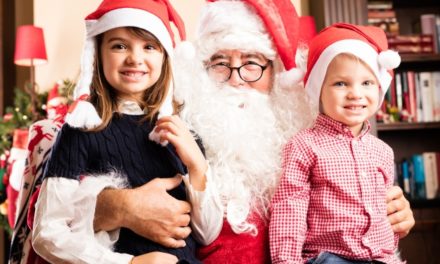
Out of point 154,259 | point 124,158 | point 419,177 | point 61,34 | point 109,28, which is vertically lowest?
point 419,177

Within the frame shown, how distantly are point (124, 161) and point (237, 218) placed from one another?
0.36 metres

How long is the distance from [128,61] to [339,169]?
674 mm

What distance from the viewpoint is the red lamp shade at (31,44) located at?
11.8 feet

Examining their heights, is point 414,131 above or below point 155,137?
below

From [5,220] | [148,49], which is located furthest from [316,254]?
[5,220]

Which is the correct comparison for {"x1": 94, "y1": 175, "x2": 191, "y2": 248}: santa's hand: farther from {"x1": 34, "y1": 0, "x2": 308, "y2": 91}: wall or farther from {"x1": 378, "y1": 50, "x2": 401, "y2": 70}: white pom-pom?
{"x1": 34, "y1": 0, "x2": 308, "y2": 91}: wall

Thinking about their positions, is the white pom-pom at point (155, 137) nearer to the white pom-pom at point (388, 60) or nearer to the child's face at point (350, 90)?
the child's face at point (350, 90)

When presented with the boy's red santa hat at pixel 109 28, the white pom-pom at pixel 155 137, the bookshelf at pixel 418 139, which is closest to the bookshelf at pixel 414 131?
the bookshelf at pixel 418 139

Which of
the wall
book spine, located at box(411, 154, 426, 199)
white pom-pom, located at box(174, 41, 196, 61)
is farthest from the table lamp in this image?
book spine, located at box(411, 154, 426, 199)

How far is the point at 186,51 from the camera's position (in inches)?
67.4

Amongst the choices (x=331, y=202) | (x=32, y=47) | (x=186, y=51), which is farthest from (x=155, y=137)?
(x=32, y=47)

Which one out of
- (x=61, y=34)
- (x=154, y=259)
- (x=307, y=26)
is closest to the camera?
(x=154, y=259)

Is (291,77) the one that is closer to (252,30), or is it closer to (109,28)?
(252,30)

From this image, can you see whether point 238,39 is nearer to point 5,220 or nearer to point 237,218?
point 237,218
